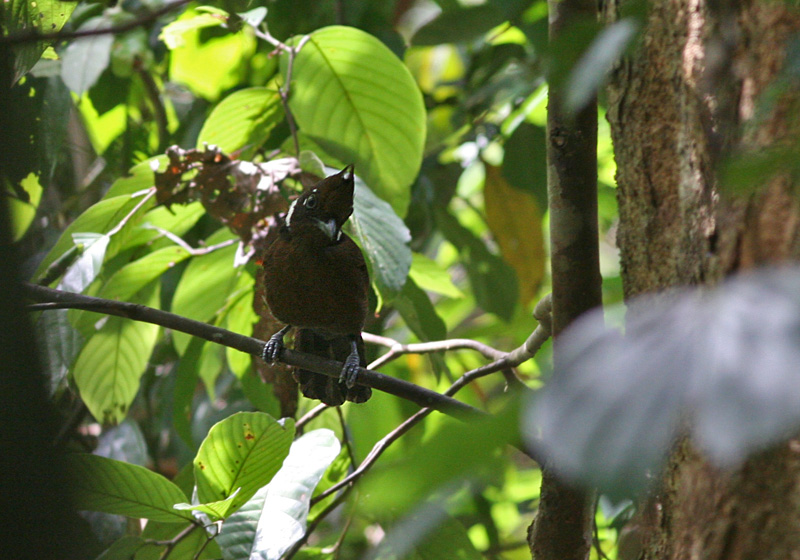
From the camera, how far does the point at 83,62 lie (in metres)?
3.22

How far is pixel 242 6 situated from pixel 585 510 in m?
2.19

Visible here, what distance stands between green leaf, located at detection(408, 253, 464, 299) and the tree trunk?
1.35m

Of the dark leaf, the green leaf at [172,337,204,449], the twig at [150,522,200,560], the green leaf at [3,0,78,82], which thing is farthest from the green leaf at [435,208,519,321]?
the dark leaf

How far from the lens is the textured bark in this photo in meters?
1.71

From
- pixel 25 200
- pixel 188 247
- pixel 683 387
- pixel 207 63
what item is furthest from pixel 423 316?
pixel 207 63

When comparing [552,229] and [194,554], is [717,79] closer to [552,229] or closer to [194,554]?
[552,229]

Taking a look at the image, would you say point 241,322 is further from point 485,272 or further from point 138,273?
point 485,272

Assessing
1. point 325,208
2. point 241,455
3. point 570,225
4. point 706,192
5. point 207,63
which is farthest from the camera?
point 207,63

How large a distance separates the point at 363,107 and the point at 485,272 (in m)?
1.35

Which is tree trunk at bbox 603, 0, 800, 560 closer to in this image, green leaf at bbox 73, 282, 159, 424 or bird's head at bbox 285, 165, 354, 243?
bird's head at bbox 285, 165, 354, 243

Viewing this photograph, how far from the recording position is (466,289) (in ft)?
17.9

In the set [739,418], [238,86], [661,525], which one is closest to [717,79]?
[661,525]

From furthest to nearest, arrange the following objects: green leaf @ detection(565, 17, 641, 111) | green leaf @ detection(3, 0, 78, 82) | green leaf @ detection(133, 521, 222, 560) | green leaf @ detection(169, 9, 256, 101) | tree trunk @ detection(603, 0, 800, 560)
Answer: green leaf @ detection(169, 9, 256, 101), green leaf @ detection(133, 521, 222, 560), green leaf @ detection(3, 0, 78, 82), tree trunk @ detection(603, 0, 800, 560), green leaf @ detection(565, 17, 641, 111)

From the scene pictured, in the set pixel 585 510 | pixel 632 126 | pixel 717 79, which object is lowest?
pixel 585 510
